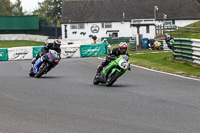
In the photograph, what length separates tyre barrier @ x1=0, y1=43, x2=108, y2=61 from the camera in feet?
119

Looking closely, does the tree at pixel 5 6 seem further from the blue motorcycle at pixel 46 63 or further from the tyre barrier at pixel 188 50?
the blue motorcycle at pixel 46 63

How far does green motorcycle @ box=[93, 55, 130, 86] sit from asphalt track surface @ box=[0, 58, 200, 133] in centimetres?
45

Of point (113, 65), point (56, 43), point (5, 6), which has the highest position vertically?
point (5, 6)

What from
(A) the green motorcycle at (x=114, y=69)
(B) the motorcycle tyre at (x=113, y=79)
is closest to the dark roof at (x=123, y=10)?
(A) the green motorcycle at (x=114, y=69)

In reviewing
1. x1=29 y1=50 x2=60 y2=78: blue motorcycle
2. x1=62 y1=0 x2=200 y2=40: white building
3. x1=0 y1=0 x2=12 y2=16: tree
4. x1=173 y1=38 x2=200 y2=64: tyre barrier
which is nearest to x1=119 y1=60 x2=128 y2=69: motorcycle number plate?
x1=29 y1=50 x2=60 y2=78: blue motorcycle

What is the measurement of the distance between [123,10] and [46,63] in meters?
62.1

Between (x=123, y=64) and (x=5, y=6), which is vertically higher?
(x=5, y=6)

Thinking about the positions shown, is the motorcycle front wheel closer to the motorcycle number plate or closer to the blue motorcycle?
the blue motorcycle

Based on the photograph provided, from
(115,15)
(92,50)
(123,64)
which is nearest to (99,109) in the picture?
(123,64)

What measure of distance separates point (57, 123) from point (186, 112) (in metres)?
2.63

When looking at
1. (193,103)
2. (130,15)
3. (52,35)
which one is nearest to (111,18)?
(130,15)

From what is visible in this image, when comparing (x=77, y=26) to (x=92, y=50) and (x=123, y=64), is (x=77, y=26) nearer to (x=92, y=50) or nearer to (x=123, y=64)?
(x=92, y=50)

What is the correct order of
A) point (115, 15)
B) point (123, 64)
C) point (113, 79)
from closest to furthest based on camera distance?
point (123, 64), point (113, 79), point (115, 15)

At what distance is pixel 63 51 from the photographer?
3750 centimetres
